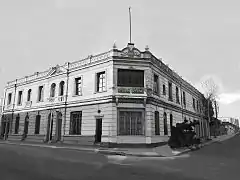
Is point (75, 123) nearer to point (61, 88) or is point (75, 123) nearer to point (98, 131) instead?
point (98, 131)

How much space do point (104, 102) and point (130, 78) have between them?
3.64m

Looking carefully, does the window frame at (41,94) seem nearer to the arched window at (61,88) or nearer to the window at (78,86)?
the arched window at (61,88)

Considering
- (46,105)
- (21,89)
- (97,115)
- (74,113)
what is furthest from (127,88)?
(21,89)

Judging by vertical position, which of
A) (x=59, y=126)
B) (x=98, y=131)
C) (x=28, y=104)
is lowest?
(x=98, y=131)

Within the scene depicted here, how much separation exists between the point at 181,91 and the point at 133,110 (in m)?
12.5

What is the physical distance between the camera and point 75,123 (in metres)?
21.2

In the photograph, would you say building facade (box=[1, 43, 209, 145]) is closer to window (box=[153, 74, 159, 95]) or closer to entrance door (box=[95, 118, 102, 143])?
entrance door (box=[95, 118, 102, 143])

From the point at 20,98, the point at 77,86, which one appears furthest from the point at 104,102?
the point at 20,98

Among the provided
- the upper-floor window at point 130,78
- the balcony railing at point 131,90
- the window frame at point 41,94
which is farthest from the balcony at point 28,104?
the balcony railing at point 131,90

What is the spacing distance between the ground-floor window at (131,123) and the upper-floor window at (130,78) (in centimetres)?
286

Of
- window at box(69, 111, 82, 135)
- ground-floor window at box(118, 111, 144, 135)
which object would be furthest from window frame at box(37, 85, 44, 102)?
ground-floor window at box(118, 111, 144, 135)

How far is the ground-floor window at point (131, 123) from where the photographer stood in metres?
18.6

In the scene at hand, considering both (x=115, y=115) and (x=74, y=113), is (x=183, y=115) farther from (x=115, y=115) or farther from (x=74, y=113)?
(x=74, y=113)

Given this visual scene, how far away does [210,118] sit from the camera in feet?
132
